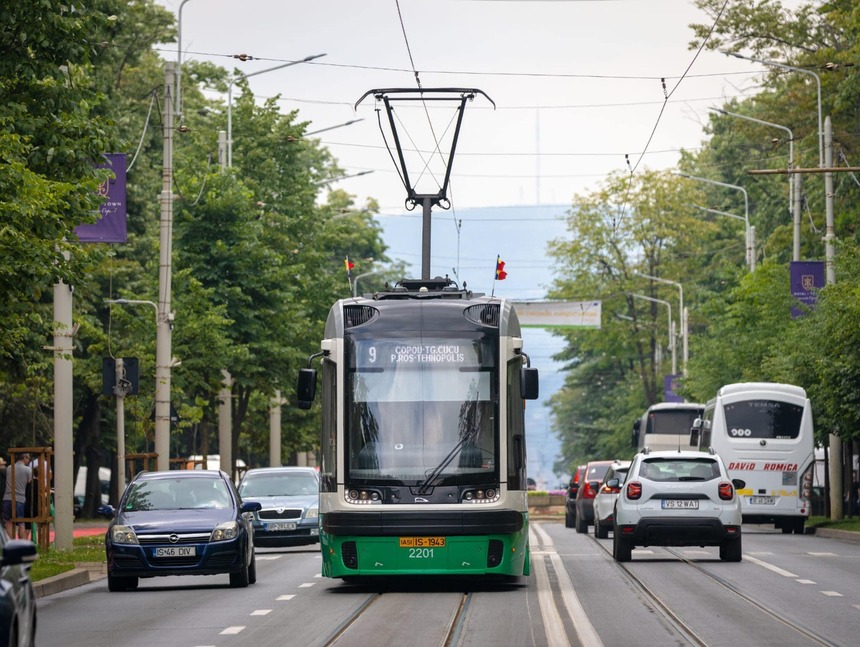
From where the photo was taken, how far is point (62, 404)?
2775 cm

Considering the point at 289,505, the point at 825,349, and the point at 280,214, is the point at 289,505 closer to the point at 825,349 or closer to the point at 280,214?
the point at 825,349

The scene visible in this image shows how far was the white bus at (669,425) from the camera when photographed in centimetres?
5894

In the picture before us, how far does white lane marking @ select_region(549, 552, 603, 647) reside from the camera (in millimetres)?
14613

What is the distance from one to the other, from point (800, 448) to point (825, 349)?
308 centimetres

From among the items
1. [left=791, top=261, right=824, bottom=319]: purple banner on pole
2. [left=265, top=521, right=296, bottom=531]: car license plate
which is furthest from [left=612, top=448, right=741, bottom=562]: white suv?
[left=791, top=261, right=824, bottom=319]: purple banner on pole

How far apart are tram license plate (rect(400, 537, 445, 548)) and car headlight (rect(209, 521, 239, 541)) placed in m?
2.72

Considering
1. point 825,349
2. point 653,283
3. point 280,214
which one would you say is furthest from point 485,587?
point 653,283

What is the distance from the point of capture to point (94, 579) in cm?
2459

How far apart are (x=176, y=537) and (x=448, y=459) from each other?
3507mm

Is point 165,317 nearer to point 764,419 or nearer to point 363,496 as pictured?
point 363,496

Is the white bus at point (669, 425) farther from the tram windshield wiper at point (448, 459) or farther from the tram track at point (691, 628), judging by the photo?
Result: the tram windshield wiper at point (448, 459)

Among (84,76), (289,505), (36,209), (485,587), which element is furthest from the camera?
(289,505)

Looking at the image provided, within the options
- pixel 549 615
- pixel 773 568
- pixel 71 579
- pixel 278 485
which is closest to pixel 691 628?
pixel 549 615

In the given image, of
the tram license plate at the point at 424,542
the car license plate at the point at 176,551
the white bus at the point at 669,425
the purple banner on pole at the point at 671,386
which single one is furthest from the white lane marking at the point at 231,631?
the purple banner on pole at the point at 671,386
